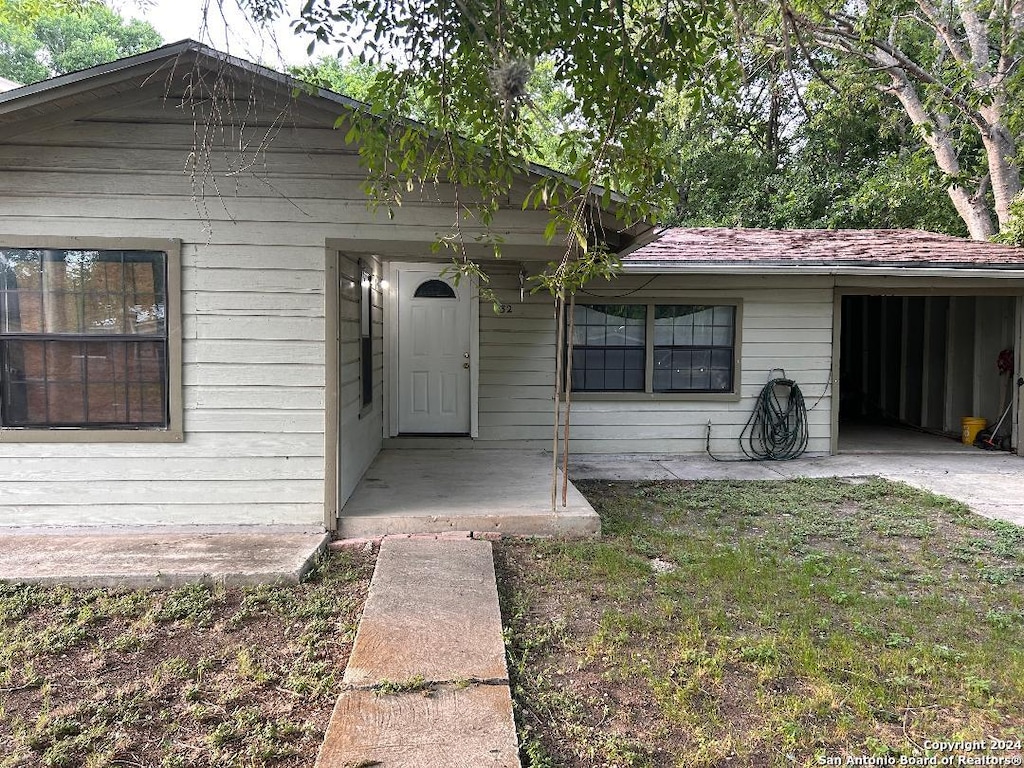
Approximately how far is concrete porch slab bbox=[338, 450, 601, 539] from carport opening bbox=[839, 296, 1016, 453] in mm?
4945

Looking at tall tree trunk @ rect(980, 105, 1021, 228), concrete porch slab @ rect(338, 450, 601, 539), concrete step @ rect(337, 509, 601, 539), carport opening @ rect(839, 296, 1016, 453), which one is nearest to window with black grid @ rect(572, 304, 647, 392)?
concrete porch slab @ rect(338, 450, 601, 539)

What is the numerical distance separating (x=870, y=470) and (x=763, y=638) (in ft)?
16.3

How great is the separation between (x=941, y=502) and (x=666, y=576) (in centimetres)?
338

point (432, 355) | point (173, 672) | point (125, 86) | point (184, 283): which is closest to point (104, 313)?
point (184, 283)

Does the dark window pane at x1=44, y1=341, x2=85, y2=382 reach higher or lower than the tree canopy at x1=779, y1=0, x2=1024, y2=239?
lower

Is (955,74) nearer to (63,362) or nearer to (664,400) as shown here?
(664,400)

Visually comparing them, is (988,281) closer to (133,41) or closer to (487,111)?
(487,111)

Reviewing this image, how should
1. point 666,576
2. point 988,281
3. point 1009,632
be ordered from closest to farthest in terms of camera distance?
point 1009,632 < point 666,576 < point 988,281

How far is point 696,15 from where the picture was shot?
10.1ft

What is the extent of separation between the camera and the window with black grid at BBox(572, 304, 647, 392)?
26.4 ft

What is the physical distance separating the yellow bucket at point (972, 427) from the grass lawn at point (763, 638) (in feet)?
13.6

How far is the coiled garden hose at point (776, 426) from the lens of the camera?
8078 mm

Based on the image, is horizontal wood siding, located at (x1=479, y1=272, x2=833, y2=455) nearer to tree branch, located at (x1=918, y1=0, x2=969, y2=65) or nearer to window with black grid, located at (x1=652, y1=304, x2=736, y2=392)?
window with black grid, located at (x1=652, y1=304, x2=736, y2=392)

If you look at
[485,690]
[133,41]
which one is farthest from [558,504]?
[133,41]
